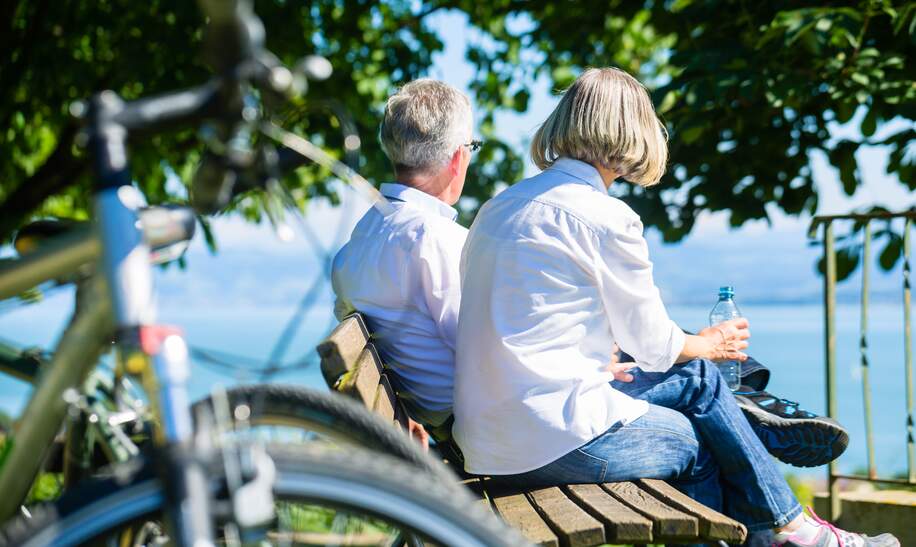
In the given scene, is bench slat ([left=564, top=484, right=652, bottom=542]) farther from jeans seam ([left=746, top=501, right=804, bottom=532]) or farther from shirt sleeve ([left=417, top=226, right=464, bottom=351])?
shirt sleeve ([left=417, top=226, right=464, bottom=351])

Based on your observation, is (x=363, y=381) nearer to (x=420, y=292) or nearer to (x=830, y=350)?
(x=420, y=292)

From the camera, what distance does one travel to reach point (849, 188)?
4.74 m

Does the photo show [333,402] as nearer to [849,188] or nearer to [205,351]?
[205,351]

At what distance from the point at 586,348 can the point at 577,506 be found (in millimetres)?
412

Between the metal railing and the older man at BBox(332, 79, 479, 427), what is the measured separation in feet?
6.05

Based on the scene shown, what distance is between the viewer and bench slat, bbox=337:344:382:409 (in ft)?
6.37

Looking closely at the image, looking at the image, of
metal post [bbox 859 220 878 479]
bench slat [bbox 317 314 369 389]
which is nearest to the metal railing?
metal post [bbox 859 220 878 479]

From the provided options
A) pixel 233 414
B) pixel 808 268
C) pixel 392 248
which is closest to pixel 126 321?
pixel 233 414

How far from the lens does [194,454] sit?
1180 mm

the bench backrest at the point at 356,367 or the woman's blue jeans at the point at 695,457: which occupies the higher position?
the bench backrest at the point at 356,367

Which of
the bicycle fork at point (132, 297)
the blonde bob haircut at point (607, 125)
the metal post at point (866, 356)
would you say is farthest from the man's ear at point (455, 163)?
the metal post at point (866, 356)

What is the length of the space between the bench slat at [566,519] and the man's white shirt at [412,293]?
0.52m

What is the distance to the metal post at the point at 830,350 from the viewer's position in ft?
13.0

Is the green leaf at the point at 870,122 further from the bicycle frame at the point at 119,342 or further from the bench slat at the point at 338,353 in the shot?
the bicycle frame at the point at 119,342
